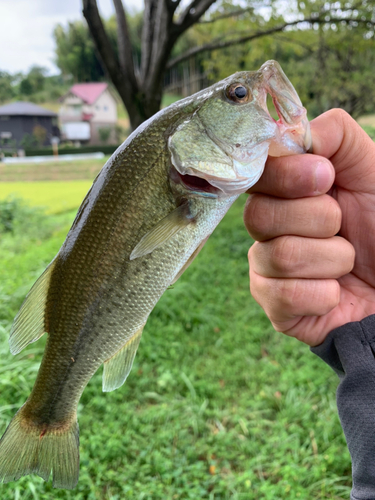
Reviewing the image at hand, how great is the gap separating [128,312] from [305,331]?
86 cm

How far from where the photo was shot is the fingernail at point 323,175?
4.12ft

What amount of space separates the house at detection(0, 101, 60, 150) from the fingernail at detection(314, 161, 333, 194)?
1213 centimetres

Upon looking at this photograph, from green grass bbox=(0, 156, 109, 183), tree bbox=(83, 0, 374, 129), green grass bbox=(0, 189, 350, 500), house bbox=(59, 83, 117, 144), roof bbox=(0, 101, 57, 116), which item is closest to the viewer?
green grass bbox=(0, 189, 350, 500)

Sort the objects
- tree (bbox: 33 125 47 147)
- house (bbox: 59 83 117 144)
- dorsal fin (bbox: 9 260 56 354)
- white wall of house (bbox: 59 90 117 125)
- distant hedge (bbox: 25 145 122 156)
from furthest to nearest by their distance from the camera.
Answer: white wall of house (bbox: 59 90 117 125) < house (bbox: 59 83 117 144) < distant hedge (bbox: 25 145 122 156) < tree (bbox: 33 125 47 147) < dorsal fin (bbox: 9 260 56 354)

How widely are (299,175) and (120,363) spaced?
0.92 metres

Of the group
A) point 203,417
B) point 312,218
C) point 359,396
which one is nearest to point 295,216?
point 312,218

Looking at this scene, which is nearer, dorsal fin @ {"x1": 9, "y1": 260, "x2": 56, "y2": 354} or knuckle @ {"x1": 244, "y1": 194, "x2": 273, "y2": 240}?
dorsal fin @ {"x1": 9, "y1": 260, "x2": 56, "y2": 354}

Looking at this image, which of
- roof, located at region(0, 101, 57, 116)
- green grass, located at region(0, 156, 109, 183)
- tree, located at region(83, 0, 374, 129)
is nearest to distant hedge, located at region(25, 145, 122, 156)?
green grass, located at region(0, 156, 109, 183)

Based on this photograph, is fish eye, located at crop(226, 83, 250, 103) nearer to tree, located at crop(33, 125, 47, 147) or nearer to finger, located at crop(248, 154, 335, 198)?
finger, located at crop(248, 154, 335, 198)

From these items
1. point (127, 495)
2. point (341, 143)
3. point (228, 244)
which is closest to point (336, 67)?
point (228, 244)

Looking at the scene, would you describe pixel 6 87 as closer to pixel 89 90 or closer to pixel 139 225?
pixel 89 90

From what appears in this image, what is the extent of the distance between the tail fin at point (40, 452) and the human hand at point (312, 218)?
3.03 ft

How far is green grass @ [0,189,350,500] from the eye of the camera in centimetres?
265

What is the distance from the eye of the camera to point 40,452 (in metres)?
1.25
